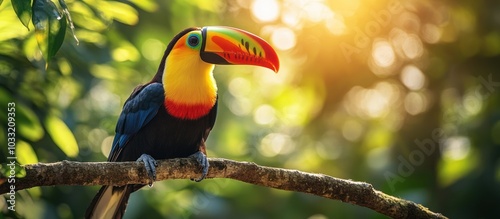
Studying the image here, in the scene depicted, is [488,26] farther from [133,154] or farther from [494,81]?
[133,154]

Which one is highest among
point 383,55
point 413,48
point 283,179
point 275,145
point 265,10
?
point 413,48

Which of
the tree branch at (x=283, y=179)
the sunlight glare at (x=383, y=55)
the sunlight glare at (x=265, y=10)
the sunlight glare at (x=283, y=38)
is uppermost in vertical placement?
the sunlight glare at (x=383, y=55)

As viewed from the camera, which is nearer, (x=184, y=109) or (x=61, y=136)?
(x=184, y=109)

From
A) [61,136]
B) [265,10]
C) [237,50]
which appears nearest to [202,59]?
[237,50]

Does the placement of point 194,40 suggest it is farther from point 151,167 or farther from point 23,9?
point 23,9

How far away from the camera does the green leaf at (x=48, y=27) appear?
3.37 meters

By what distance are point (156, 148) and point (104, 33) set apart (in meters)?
1.62

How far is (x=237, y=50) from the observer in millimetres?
5172

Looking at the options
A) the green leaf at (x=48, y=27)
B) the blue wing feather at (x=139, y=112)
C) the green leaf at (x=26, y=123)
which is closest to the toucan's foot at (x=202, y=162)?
the blue wing feather at (x=139, y=112)

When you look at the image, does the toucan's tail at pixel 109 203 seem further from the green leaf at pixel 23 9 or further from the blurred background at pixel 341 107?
the blurred background at pixel 341 107

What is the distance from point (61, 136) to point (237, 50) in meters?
1.57

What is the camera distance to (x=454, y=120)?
9.58 m

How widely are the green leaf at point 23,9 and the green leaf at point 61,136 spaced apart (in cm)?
241

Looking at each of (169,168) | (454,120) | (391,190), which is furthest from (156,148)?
(454,120)
